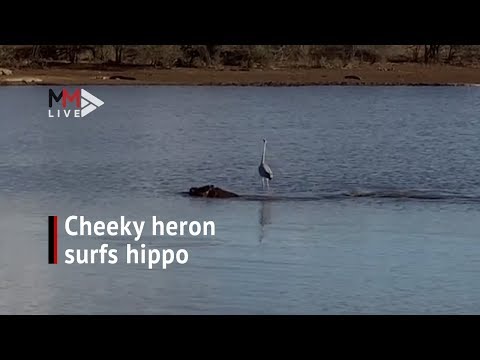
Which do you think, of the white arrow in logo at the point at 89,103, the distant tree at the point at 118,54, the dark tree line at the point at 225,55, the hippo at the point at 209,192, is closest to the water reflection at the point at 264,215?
the hippo at the point at 209,192

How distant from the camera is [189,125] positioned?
2392 centimetres

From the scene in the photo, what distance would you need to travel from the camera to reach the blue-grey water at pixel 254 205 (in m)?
8.55

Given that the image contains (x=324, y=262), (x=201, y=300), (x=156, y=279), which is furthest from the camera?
(x=324, y=262)

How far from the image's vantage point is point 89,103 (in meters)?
26.7

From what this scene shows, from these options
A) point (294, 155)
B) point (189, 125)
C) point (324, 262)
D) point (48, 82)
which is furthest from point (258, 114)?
point (324, 262)

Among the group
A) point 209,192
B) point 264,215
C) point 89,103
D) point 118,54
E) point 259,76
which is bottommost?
point 264,215

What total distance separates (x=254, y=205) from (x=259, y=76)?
Result: 1982 cm

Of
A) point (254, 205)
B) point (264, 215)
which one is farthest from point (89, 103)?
point (264, 215)

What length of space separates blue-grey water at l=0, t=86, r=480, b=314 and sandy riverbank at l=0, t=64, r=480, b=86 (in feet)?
9.53

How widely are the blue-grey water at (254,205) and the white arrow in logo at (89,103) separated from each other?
0.94ft

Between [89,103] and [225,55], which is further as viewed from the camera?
[225,55]

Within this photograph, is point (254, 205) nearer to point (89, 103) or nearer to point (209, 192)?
point (209, 192)
